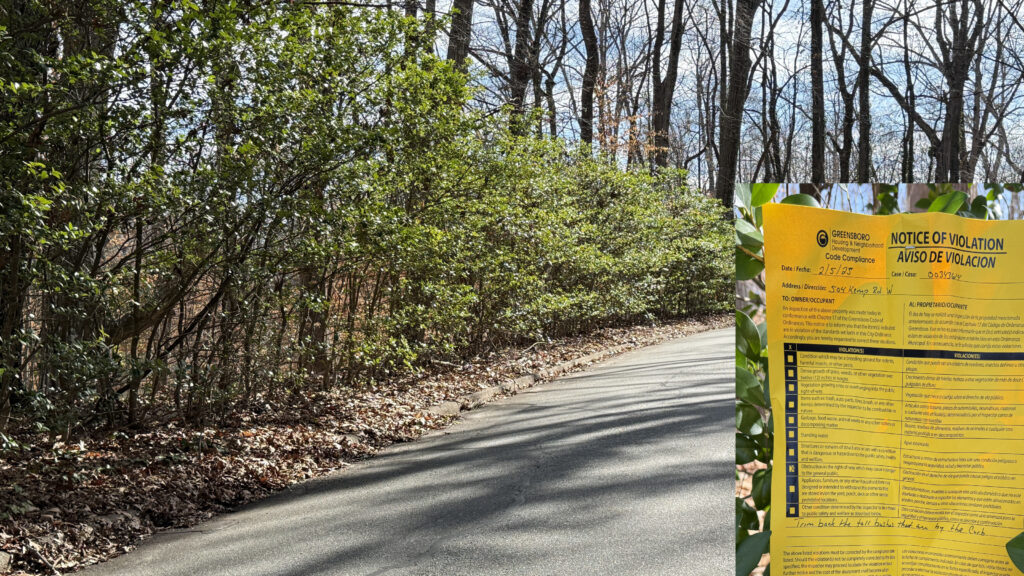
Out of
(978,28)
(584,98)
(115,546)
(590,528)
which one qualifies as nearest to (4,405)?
(115,546)

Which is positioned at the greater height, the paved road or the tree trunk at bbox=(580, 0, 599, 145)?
the tree trunk at bbox=(580, 0, 599, 145)

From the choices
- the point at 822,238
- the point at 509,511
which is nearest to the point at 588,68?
the point at 509,511

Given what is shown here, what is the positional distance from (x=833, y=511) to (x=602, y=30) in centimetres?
3885

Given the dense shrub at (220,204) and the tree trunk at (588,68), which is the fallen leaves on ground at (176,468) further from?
the tree trunk at (588,68)

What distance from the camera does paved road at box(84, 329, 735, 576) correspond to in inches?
190

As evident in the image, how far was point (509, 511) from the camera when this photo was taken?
5.79 meters

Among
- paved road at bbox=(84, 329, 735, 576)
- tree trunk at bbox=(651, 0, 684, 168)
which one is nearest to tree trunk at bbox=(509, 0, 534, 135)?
tree trunk at bbox=(651, 0, 684, 168)

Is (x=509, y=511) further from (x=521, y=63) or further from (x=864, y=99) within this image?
(x=864, y=99)

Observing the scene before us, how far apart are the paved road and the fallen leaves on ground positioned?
0.94 ft

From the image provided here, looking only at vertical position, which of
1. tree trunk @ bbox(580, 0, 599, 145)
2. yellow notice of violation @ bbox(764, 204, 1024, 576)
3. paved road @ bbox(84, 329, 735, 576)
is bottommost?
paved road @ bbox(84, 329, 735, 576)

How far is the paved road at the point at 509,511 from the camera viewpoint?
190 inches

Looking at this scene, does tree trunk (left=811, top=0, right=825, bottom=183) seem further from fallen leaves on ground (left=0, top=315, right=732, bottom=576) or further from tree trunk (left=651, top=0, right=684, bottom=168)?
fallen leaves on ground (left=0, top=315, right=732, bottom=576)

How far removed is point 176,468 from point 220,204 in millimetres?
2283

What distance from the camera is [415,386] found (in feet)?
37.6
